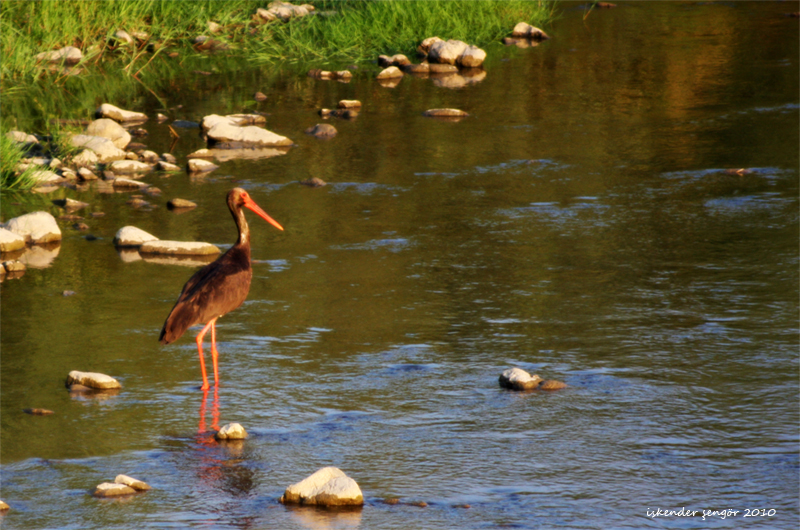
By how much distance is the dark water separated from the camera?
473 cm

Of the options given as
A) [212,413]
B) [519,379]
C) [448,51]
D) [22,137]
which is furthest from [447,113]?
[212,413]

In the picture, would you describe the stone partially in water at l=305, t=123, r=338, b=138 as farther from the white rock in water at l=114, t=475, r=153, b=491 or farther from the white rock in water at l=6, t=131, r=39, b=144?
the white rock in water at l=114, t=475, r=153, b=491

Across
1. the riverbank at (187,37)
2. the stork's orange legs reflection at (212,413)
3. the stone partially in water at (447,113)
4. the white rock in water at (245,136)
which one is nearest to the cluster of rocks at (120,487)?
the stork's orange legs reflection at (212,413)

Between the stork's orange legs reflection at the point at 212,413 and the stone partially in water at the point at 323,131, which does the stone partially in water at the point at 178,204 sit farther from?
the stork's orange legs reflection at the point at 212,413

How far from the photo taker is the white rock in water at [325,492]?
14.8ft

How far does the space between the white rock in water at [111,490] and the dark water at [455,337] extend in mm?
79

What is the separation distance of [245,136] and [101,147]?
Answer: 1.79 m

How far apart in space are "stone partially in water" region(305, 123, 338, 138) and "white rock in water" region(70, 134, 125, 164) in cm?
246

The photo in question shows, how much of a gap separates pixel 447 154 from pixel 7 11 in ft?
29.6

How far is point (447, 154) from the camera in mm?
12070

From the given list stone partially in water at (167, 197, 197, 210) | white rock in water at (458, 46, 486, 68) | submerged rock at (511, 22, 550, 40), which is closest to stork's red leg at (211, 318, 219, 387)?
stone partially in water at (167, 197, 197, 210)

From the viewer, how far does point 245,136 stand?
13047 mm

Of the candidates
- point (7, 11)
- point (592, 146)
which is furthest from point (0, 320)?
point (7, 11)

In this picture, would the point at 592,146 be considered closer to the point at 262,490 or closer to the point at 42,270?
the point at 42,270
